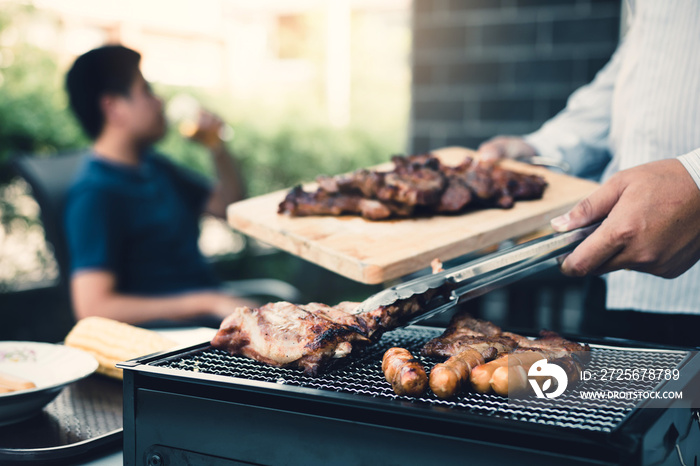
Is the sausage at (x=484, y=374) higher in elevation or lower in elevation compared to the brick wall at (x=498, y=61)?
lower

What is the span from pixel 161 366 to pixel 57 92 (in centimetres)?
492

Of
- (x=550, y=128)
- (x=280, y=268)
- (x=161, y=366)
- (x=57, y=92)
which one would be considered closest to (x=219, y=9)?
Answer: (x=280, y=268)

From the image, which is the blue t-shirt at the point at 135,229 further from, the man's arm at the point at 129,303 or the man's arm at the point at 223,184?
the man's arm at the point at 223,184

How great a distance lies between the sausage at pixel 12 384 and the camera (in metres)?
1.54

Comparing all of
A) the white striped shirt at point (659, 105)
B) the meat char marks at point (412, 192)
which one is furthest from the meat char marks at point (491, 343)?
the white striped shirt at point (659, 105)

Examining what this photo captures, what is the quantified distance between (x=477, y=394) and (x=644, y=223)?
612 millimetres

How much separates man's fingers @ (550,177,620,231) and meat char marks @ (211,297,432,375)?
458mm

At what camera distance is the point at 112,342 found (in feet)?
6.34

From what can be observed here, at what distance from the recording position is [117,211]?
364cm

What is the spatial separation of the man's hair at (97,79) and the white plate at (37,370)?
2356mm

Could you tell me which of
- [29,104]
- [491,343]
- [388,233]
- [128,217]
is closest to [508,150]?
[388,233]

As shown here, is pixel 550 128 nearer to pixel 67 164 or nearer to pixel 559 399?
pixel 559 399

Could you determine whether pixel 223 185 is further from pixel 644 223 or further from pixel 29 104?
pixel 644 223

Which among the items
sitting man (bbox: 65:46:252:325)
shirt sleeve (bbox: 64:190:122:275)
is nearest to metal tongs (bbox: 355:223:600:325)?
sitting man (bbox: 65:46:252:325)
